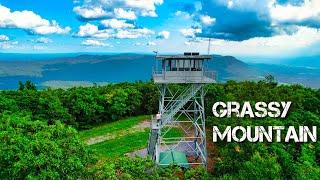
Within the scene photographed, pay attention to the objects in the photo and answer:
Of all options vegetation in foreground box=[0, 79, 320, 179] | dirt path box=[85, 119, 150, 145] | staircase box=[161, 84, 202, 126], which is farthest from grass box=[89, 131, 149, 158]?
staircase box=[161, 84, 202, 126]

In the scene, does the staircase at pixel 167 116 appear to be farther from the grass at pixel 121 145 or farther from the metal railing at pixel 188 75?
the grass at pixel 121 145

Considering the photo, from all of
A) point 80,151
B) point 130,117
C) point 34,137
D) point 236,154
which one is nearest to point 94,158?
point 80,151

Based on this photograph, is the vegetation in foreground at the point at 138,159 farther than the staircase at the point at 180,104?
No

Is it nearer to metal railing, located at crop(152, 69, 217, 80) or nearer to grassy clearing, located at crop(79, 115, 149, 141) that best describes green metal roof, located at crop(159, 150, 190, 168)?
metal railing, located at crop(152, 69, 217, 80)

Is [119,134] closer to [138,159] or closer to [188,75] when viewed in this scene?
[188,75]

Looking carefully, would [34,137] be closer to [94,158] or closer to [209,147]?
[94,158]

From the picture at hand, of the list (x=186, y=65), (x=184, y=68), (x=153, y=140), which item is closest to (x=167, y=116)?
(x=153, y=140)

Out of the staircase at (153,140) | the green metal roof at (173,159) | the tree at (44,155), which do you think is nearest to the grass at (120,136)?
the staircase at (153,140)
